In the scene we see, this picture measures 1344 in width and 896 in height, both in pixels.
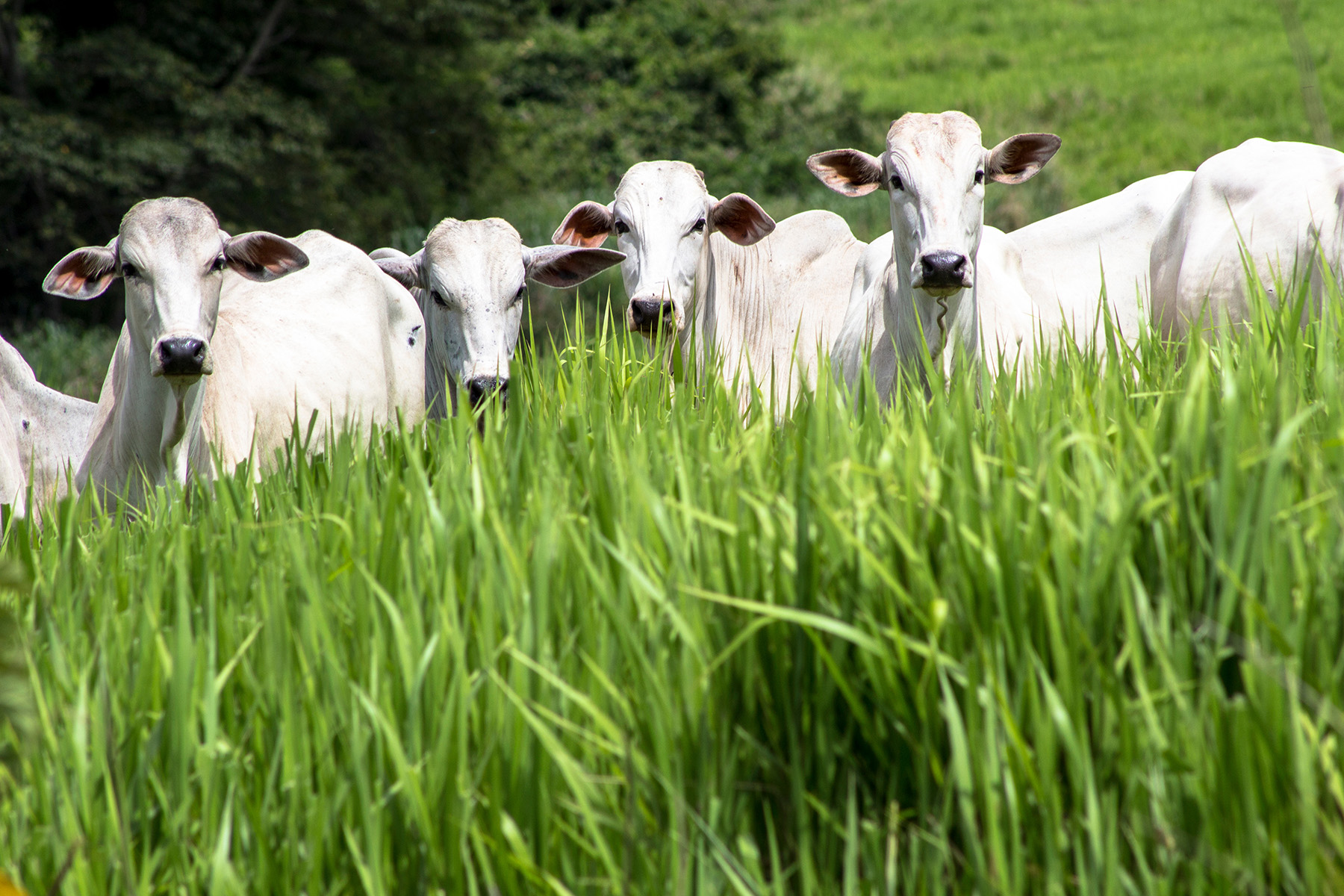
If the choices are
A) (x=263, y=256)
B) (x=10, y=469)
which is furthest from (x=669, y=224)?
(x=10, y=469)

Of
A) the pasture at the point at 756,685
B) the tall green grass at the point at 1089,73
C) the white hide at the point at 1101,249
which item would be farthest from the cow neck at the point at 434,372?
the tall green grass at the point at 1089,73

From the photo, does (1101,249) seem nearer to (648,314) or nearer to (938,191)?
(938,191)

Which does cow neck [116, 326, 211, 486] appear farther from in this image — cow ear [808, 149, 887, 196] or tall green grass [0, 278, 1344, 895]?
cow ear [808, 149, 887, 196]

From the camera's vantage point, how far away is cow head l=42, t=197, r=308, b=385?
11.8ft

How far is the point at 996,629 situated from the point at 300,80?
14.5m

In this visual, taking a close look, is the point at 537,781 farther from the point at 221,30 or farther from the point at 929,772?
the point at 221,30

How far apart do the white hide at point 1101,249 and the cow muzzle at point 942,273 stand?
1.32 m

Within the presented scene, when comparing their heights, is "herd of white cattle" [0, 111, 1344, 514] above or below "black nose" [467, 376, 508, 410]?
above

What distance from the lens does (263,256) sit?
168 inches

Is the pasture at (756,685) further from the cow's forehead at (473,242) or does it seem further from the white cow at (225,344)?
the cow's forehead at (473,242)

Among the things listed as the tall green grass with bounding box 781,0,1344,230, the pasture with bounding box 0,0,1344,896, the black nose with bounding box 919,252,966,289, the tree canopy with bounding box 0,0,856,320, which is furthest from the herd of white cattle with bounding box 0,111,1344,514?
the tall green grass with bounding box 781,0,1344,230

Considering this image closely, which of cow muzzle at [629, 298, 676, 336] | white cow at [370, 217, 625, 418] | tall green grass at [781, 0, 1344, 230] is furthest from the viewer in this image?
tall green grass at [781, 0, 1344, 230]

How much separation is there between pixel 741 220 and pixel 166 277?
2107mm

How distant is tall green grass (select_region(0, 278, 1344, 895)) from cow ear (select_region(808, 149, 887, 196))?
7.69 ft
